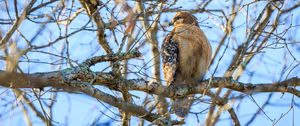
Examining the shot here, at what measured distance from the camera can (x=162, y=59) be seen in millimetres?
6359

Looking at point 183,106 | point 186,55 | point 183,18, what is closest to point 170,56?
point 186,55

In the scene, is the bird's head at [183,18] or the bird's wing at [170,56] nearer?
the bird's wing at [170,56]

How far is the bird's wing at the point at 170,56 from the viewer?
6.18m

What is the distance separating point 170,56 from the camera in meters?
6.24

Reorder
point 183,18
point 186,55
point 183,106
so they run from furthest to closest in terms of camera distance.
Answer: point 183,18
point 186,55
point 183,106

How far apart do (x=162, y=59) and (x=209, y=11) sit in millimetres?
1147

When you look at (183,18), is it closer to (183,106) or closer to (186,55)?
(186,55)

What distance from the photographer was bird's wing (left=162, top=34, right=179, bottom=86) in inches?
243

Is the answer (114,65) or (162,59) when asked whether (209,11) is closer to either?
(162,59)

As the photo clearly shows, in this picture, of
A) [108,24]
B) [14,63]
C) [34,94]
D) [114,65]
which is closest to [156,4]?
[108,24]

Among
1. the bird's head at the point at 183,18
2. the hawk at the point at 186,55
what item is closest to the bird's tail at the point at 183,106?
the hawk at the point at 186,55

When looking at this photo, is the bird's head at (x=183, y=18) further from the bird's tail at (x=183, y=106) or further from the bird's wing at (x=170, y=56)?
the bird's tail at (x=183, y=106)

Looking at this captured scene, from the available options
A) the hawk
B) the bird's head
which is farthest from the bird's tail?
the bird's head

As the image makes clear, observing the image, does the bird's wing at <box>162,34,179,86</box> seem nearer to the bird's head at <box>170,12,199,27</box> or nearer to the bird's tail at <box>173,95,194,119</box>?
the bird's head at <box>170,12,199,27</box>
